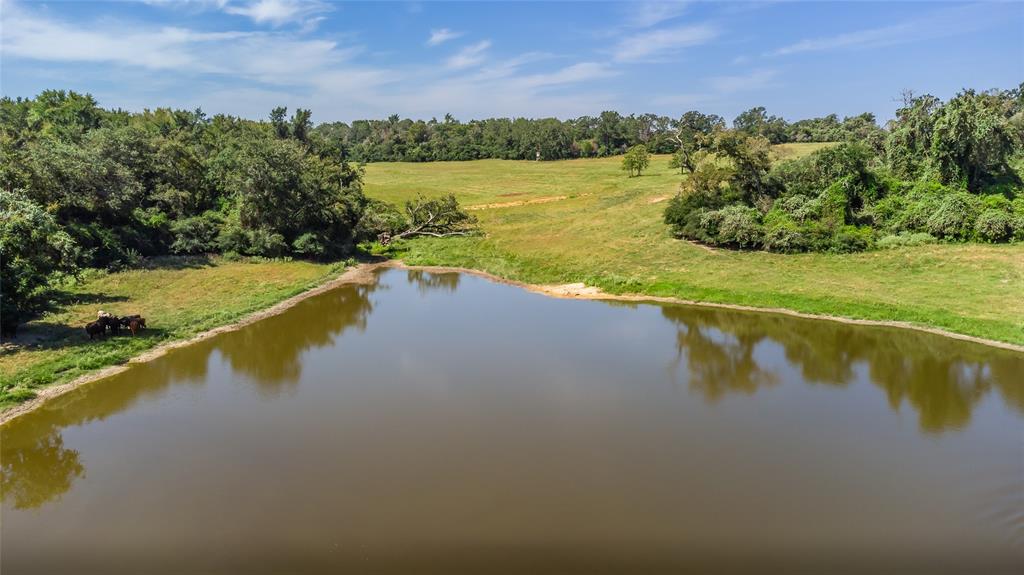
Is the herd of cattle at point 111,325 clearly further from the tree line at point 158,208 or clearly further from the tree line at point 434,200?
the tree line at point 434,200

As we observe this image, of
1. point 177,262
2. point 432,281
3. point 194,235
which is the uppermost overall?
point 194,235

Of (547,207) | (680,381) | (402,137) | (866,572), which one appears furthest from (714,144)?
(402,137)

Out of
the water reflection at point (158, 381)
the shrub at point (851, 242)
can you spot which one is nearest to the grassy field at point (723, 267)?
the shrub at point (851, 242)

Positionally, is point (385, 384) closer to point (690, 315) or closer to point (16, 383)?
point (16, 383)

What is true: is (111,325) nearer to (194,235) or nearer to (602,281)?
(194,235)

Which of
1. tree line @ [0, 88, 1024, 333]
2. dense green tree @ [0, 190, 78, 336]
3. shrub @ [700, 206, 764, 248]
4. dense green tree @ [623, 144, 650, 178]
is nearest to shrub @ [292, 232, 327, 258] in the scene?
tree line @ [0, 88, 1024, 333]

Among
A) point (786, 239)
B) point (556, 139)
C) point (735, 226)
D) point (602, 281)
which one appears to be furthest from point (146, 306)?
point (556, 139)
